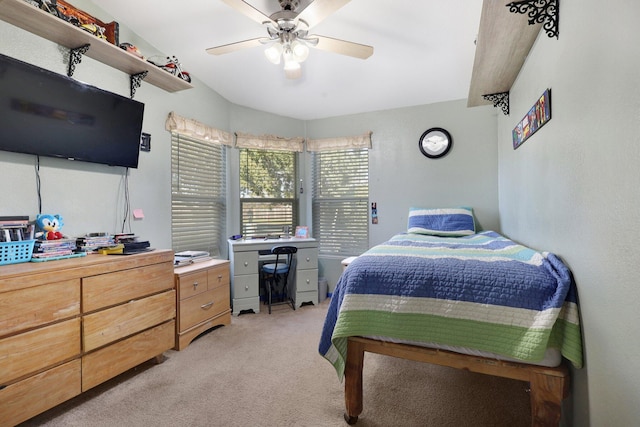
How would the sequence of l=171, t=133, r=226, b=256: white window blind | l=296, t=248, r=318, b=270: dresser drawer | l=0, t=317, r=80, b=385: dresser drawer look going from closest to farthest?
l=0, t=317, r=80, b=385: dresser drawer → l=171, t=133, r=226, b=256: white window blind → l=296, t=248, r=318, b=270: dresser drawer

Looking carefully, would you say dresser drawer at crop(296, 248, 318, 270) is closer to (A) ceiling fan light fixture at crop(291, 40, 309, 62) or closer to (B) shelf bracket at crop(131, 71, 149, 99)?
(A) ceiling fan light fixture at crop(291, 40, 309, 62)

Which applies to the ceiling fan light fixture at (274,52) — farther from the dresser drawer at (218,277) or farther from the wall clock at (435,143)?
the wall clock at (435,143)

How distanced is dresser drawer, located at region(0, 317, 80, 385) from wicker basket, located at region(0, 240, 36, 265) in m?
0.41

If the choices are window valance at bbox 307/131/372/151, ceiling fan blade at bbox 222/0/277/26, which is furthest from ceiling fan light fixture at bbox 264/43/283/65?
window valance at bbox 307/131/372/151

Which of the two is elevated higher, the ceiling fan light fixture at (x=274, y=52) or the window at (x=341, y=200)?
the ceiling fan light fixture at (x=274, y=52)

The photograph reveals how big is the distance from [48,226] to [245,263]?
170 cm

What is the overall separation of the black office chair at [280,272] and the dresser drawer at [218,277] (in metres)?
0.51

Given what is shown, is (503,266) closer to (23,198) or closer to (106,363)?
(106,363)

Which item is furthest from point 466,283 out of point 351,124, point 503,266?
point 351,124

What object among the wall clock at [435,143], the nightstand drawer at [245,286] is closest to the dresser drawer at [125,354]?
the nightstand drawer at [245,286]

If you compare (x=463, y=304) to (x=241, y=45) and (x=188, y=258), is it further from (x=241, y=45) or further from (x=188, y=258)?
(x=188, y=258)

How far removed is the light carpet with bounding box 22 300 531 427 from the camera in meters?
1.54

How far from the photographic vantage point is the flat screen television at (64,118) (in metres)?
1.65

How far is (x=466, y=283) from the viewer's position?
4.40 ft
